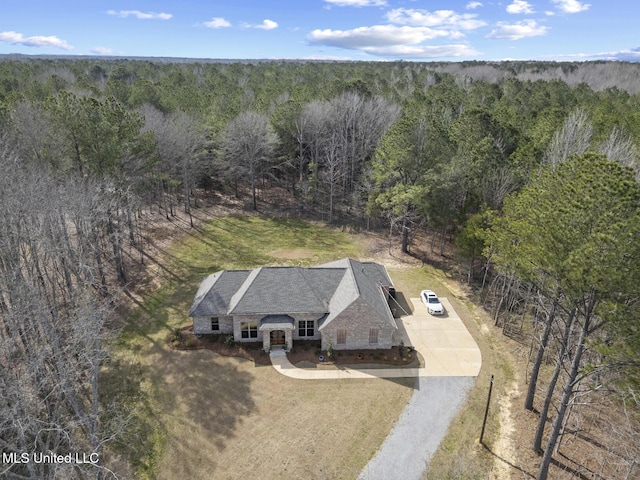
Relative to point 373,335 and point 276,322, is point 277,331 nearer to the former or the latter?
point 276,322

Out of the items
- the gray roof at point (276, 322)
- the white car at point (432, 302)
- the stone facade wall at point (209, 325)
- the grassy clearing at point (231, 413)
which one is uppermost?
the gray roof at point (276, 322)

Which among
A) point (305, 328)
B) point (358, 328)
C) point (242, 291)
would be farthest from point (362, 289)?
point (242, 291)

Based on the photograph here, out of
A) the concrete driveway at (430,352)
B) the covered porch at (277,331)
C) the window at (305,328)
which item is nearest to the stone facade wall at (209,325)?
the covered porch at (277,331)

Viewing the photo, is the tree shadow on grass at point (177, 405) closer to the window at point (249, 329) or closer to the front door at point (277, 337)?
the window at point (249, 329)

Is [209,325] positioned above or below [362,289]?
below

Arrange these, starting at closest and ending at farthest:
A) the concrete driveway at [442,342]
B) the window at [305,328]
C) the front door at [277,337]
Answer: the concrete driveway at [442,342]
the front door at [277,337]
the window at [305,328]

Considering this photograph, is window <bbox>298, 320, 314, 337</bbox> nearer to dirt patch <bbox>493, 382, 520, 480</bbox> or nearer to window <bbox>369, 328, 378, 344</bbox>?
window <bbox>369, 328, 378, 344</bbox>

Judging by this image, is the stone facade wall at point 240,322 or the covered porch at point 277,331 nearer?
the covered porch at point 277,331

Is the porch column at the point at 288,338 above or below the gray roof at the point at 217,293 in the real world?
below
